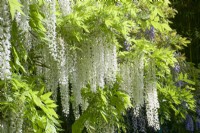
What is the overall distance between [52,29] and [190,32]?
7687 mm


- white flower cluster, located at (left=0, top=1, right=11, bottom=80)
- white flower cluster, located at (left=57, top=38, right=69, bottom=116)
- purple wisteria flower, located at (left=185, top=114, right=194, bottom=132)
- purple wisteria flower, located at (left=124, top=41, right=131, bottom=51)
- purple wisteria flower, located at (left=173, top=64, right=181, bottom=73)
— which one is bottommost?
white flower cluster, located at (left=0, top=1, right=11, bottom=80)

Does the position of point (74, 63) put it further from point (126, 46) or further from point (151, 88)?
point (151, 88)

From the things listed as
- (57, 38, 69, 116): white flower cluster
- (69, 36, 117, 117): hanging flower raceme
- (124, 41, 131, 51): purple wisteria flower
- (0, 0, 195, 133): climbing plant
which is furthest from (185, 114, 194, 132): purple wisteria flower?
(57, 38, 69, 116): white flower cluster

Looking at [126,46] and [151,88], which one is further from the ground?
[126,46]

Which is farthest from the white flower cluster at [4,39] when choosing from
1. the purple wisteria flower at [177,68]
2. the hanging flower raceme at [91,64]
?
the purple wisteria flower at [177,68]

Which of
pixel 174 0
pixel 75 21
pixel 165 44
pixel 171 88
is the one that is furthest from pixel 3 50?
pixel 174 0

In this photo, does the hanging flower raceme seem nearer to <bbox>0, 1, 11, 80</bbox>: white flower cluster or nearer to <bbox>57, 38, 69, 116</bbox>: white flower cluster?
<bbox>57, 38, 69, 116</bbox>: white flower cluster

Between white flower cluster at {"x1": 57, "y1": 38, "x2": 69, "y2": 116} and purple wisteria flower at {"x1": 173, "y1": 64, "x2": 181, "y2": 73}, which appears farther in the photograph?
purple wisteria flower at {"x1": 173, "y1": 64, "x2": 181, "y2": 73}

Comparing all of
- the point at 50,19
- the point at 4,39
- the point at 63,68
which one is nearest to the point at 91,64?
the point at 63,68

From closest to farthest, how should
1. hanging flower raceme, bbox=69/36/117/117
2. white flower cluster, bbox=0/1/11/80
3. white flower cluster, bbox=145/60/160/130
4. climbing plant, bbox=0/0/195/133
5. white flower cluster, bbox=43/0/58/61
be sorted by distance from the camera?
1. white flower cluster, bbox=0/1/11/80
2. climbing plant, bbox=0/0/195/133
3. white flower cluster, bbox=43/0/58/61
4. hanging flower raceme, bbox=69/36/117/117
5. white flower cluster, bbox=145/60/160/130

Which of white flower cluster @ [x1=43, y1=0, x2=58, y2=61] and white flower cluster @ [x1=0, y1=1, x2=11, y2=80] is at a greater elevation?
white flower cluster @ [x1=43, y1=0, x2=58, y2=61]

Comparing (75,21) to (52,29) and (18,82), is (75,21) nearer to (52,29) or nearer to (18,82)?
(52,29)

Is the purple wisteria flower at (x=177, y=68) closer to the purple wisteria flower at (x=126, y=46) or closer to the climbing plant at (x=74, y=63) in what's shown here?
the climbing plant at (x=74, y=63)

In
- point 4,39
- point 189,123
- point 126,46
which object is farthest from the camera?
point 189,123
